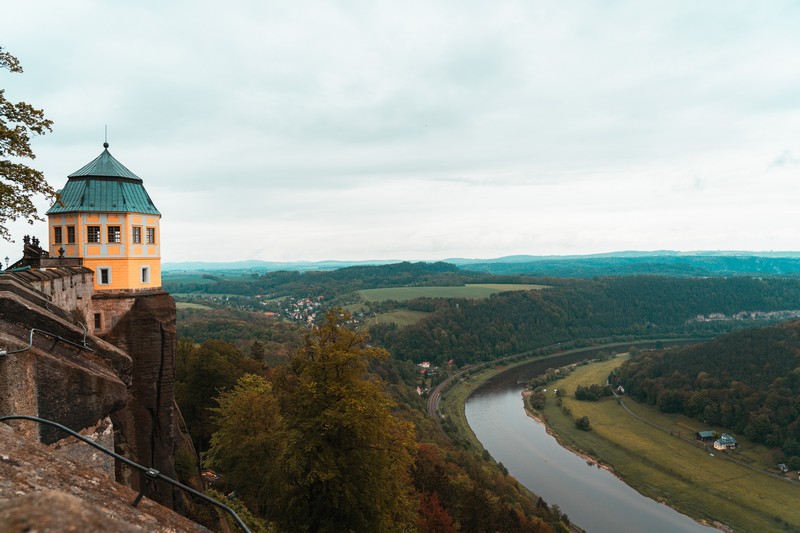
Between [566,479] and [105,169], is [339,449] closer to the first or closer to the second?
[105,169]

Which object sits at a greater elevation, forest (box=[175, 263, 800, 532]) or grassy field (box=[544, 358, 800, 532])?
forest (box=[175, 263, 800, 532])

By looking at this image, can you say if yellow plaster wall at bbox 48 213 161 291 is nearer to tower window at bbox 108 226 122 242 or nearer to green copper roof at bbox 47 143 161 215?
tower window at bbox 108 226 122 242

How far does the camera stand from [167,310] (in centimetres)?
1808

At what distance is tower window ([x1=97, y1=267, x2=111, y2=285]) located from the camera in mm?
16812

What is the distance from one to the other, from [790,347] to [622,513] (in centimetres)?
6117

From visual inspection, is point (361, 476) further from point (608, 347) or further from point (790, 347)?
point (608, 347)

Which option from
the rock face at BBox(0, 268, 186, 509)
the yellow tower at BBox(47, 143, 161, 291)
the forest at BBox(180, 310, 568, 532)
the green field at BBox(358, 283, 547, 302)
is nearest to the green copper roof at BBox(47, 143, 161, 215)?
the yellow tower at BBox(47, 143, 161, 291)

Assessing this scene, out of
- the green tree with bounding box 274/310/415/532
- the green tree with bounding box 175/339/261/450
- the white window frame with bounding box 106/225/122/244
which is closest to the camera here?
the green tree with bounding box 274/310/415/532

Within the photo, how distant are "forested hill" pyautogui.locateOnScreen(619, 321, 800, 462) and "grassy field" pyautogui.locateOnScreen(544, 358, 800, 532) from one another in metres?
2.89

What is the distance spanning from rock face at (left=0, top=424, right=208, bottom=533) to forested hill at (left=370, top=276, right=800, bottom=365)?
372 ft

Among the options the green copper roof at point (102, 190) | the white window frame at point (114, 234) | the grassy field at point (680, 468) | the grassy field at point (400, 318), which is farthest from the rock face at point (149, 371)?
the grassy field at point (400, 318)

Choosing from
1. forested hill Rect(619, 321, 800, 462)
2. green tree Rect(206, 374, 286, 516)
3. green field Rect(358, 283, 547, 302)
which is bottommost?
forested hill Rect(619, 321, 800, 462)

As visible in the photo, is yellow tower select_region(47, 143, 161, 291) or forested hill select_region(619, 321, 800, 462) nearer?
yellow tower select_region(47, 143, 161, 291)

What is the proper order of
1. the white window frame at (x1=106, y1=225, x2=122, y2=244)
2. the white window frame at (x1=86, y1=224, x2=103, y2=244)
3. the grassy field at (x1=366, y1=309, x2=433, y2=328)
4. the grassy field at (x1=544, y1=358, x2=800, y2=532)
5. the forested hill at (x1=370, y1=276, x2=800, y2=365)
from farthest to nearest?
the grassy field at (x1=366, y1=309, x2=433, y2=328), the forested hill at (x1=370, y1=276, x2=800, y2=365), the grassy field at (x1=544, y1=358, x2=800, y2=532), the white window frame at (x1=106, y1=225, x2=122, y2=244), the white window frame at (x1=86, y1=224, x2=103, y2=244)
